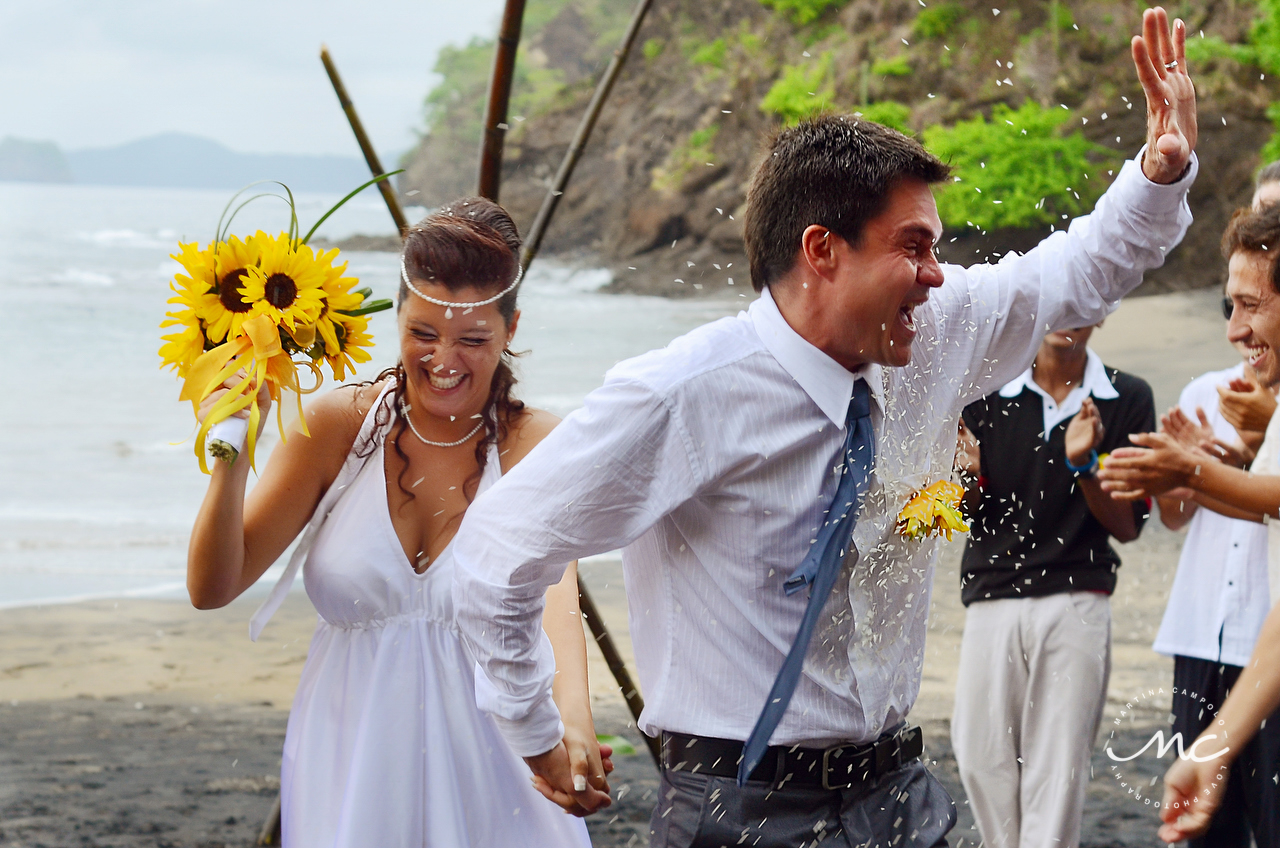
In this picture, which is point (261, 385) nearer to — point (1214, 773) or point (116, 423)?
point (1214, 773)

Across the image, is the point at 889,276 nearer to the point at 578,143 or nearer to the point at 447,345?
the point at 447,345

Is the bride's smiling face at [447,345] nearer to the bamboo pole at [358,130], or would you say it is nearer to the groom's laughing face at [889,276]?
the groom's laughing face at [889,276]

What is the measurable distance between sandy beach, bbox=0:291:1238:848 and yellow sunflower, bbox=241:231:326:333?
1473 mm

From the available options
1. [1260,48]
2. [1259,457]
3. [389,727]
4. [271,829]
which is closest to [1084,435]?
[1259,457]

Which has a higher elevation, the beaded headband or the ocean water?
the beaded headband

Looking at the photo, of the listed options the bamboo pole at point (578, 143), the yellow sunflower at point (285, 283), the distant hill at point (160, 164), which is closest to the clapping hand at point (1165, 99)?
the yellow sunflower at point (285, 283)

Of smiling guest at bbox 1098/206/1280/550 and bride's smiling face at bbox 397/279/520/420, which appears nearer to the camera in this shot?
bride's smiling face at bbox 397/279/520/420

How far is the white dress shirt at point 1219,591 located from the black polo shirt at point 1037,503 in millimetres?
272

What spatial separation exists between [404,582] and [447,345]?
1.63 feet

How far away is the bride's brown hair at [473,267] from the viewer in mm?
2691

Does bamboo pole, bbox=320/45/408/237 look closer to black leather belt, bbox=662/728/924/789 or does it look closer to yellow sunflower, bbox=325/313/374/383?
yellow sunflower, bbox=325/313/374/383

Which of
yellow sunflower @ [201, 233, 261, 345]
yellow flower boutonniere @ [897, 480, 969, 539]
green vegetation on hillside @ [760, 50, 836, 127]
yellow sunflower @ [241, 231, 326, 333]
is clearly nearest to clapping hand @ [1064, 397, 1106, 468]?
yellow flower boutonniere @ [897, 480, 969, 539]

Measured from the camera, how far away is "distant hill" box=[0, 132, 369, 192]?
36.4m

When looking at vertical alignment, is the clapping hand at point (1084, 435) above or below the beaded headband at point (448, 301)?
below
